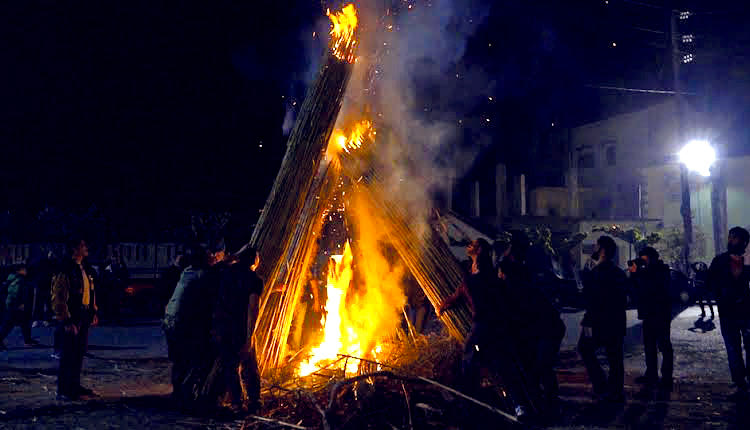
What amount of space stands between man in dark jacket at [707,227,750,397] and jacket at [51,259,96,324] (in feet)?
23.4

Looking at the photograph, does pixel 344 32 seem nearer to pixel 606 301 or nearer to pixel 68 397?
pixel 606 301

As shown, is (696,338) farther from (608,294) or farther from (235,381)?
(235,381)

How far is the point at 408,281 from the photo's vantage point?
9023 mm

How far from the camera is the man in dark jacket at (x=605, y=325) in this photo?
6488 millimetres

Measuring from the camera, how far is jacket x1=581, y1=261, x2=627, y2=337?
654 centimetres

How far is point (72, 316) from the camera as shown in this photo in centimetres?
645

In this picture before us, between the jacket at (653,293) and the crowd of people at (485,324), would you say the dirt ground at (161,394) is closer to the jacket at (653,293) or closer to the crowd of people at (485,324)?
the crowd of people at (485,324)

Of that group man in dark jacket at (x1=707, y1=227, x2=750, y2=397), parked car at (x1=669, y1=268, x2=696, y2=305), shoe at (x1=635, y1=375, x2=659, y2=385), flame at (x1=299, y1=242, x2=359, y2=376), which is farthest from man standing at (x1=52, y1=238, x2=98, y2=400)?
parked car at (x1=669, y1=268, x2=696, y2=305)

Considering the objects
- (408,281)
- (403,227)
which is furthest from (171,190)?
(403,227)

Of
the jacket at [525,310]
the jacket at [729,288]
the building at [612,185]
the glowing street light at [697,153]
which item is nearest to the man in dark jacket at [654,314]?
→ the jacket at [729,288]

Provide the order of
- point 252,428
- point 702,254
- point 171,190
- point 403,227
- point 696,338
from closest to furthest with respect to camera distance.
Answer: point 252,428 < point 403,227 < point 696,338 < point 171,190 < point 702,254

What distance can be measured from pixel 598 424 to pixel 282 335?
3.57 m

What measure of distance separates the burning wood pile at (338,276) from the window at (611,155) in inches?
1215

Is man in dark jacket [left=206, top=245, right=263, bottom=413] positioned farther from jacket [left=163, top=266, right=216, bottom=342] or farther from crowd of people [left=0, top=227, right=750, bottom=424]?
jacket [left=163, top=266, right=216, bottom=342]
